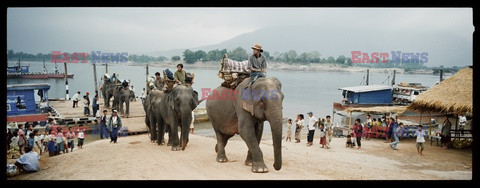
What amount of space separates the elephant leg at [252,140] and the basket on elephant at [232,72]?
0.98 m

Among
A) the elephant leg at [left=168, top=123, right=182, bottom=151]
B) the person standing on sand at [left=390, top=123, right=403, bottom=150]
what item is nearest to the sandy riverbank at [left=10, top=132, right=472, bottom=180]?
the elephant leg at [left=168, top=123, right=182, bottom=151]

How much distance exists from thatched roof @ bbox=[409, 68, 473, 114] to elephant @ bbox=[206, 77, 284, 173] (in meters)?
7.16

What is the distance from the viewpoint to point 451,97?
448 inches

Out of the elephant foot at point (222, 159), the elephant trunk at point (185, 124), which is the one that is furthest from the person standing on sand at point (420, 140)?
the elephant trunk at point (185, 124)

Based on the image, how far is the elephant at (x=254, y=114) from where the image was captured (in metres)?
6.11

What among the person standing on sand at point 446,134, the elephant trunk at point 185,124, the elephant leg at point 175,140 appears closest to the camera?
the elephant trunk at point 185,124

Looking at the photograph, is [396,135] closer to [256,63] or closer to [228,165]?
[228,165]

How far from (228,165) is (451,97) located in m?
8.07

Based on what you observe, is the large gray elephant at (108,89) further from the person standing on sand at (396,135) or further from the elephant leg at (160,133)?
the person standing on sand at (396,135)

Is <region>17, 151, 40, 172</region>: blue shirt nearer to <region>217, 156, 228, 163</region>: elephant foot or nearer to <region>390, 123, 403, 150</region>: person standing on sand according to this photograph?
<region>217, 156, 228, 163</region>: elephant foot

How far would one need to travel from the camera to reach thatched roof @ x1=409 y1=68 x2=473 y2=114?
10.9 meters
